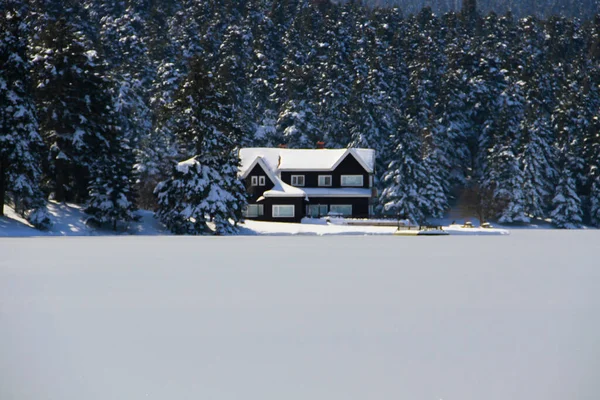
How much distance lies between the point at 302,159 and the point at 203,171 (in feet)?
73.2

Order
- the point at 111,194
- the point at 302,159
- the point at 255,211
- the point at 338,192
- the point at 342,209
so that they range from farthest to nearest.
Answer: the point at 302,159
the point at 342,209
the point at 338,192
the point at 255,211
the point at 111,194

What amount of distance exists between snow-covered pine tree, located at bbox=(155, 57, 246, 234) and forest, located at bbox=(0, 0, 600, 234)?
13 centimetres

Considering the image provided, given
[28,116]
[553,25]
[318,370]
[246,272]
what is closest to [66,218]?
[28,116]

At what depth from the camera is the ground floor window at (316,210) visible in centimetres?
7038

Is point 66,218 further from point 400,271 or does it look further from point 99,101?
point 400,271

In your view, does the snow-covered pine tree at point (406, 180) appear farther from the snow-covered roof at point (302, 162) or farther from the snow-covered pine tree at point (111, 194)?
the snow-covered pine tree at point (111, 194)

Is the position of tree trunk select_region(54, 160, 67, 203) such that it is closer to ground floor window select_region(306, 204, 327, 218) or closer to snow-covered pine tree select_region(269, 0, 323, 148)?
ground floor window select_region(306, 204, 327, 218)

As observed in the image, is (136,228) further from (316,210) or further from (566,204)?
(566,204)

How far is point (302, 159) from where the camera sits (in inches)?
2827

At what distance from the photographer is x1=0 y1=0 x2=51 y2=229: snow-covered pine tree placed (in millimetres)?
41812

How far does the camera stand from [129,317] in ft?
40.4

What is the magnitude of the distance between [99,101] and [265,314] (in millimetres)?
41984

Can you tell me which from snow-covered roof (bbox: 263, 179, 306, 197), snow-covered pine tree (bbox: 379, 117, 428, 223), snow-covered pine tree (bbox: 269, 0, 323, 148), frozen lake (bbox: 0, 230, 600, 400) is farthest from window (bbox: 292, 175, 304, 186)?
frozen lake (bbox: 0, 230, 600, 400)

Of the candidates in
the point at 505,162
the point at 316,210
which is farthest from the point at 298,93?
the point at 505,162
